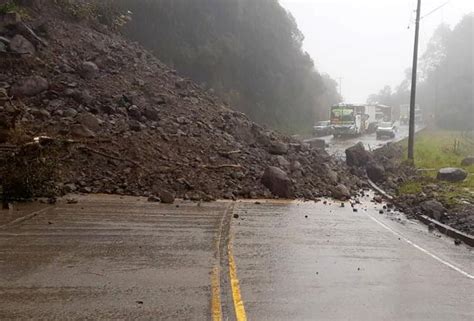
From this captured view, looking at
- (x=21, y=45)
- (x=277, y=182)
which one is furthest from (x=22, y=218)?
(x=21, y=45)

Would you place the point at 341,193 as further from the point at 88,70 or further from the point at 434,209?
the point at 88,70

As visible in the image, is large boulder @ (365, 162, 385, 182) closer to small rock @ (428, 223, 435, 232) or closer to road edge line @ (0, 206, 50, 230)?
small rock @ (428, 223, 435, 232)

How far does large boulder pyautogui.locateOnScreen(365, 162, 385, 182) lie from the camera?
23.6 m

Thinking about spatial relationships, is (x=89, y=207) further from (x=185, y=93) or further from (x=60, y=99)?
(x=185, y=93)

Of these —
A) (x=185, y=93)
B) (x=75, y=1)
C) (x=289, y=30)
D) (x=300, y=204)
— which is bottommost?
(x=300, y=204)

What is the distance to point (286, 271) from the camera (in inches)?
304

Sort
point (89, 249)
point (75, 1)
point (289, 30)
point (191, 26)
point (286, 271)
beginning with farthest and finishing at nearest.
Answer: point (289, 30) < point (191, 26) < point (75, 1) < point (89, 249) < point (286, 271)

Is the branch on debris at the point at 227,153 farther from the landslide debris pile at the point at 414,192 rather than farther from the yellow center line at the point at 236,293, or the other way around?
the yellow center line at the point at 236,293

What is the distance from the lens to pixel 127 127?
18.9 meters

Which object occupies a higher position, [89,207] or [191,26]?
[191,26]

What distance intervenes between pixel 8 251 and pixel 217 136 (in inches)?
513

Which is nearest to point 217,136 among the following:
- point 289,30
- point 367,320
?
point 367,320

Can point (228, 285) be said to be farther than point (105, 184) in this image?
No

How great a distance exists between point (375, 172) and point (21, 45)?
51.6ft
